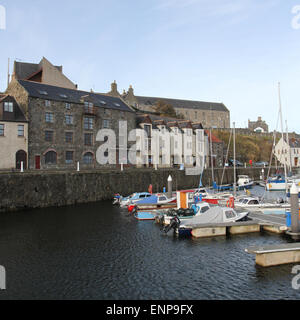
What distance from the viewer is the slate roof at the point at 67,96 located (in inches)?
1857

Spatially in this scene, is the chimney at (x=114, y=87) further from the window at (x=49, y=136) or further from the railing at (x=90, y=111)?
the window at (x=49, y=136)

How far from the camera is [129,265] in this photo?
714 inches

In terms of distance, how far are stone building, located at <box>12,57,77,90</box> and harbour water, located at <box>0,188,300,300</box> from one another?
41438 millimetres

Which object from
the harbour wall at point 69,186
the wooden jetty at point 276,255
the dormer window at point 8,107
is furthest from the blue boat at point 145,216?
the dormer window at point 8,107

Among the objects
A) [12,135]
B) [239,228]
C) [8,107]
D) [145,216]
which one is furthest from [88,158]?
[239,228]

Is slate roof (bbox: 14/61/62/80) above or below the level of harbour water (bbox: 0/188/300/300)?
above

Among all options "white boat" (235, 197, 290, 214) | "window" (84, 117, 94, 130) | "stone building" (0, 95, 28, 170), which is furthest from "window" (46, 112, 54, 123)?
"white boat" (235, 197, 290, 214)

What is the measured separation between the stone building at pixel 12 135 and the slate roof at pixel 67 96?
3643 millimetres

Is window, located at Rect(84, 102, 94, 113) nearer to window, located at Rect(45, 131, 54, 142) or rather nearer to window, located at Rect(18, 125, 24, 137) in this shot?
window, located at Rect(45, 131, 54, 142)

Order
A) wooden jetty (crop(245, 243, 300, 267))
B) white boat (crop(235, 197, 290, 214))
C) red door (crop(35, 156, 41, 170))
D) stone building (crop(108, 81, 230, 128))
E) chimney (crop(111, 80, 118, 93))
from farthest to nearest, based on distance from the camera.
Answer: stone building (crop(108, 81, 230, 128)) → chimney (crop(111, 80, 118, 93)) → red door (crop(35, 156, 41, 170)) → white boat (crop(235, 197, 290, 214)) → wooden jetty (crop(245, 243, 300, 267))

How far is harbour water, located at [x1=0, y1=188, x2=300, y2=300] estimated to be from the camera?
47.4ft

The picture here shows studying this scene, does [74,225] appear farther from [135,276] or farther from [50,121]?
[50,121]
